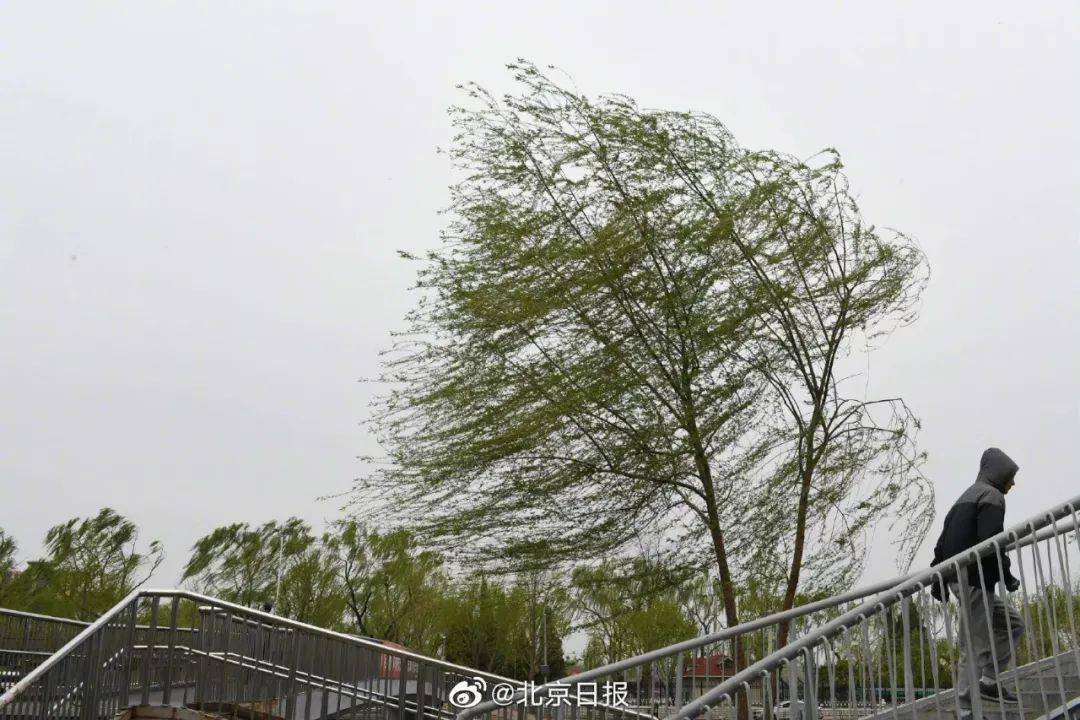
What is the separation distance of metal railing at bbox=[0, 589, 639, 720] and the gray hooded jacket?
16.4 feet

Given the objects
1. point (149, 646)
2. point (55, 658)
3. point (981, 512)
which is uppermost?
point (981, 512)

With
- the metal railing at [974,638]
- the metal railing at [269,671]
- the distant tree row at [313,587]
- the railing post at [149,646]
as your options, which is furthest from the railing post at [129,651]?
the distant tree row at [313,587]

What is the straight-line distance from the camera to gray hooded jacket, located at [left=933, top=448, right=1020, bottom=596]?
7270mm

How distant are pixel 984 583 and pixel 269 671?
746cm

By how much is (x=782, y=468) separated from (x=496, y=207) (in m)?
5.81

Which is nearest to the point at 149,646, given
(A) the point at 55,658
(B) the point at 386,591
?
(A) the point at 55,658

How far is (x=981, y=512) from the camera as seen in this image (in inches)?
289

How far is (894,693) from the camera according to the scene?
6438 mm

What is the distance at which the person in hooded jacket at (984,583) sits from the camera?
6559mm

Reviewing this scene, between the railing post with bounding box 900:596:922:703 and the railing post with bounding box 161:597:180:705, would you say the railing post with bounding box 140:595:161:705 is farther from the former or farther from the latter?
the railing post with bounding box 900:596:922:703

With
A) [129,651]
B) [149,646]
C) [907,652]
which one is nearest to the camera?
[907,652]

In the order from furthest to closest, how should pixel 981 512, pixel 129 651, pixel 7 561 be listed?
pixel 7 561 → pixel 129 651 → pixel 981 512

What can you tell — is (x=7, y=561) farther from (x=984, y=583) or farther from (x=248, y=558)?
(x=984, y=583)

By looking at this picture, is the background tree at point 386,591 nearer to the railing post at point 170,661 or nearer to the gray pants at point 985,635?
the railing post at point 170,661
